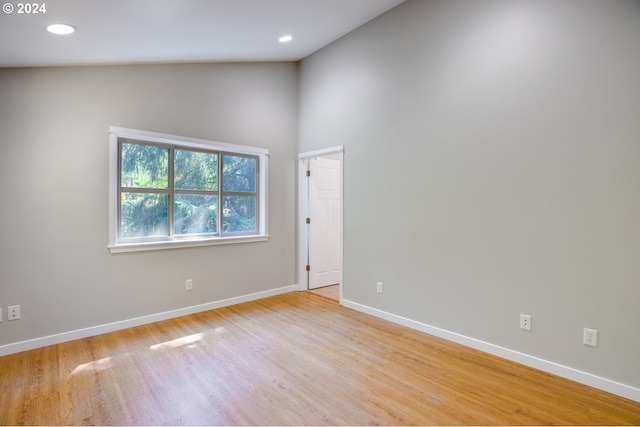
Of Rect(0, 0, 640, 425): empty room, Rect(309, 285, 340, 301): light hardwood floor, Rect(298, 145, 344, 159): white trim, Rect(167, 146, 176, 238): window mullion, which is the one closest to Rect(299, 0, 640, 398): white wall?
Rect(0, 0, 640, 425): empty room

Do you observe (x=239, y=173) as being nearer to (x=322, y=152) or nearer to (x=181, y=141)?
(x=181, y=141)

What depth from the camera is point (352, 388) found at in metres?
2.24

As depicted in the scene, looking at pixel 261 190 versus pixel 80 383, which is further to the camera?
pixel 261 190

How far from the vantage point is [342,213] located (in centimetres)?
411

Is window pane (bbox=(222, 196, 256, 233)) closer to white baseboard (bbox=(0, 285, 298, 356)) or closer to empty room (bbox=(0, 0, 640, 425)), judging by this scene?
empty room (bbox=(0, 0, 640, 425))

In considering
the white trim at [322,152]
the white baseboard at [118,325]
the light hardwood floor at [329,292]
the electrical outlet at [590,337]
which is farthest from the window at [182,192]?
the electrical outlet at [590,337]

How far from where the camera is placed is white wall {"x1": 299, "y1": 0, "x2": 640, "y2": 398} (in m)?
2.18

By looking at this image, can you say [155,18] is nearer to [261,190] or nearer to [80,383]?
[261,190]

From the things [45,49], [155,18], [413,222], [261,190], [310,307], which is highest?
[155,18]

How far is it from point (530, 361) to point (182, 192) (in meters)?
3.81

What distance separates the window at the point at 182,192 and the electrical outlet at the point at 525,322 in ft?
10.2

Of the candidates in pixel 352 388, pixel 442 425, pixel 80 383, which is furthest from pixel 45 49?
pixel 442 425

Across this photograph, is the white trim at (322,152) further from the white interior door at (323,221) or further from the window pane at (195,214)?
the window pane at (195,214)

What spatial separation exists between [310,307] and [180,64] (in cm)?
327
